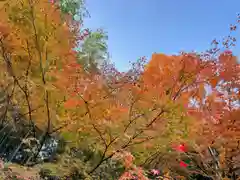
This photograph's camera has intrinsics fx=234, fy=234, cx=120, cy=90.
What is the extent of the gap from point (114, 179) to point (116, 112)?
2015mm

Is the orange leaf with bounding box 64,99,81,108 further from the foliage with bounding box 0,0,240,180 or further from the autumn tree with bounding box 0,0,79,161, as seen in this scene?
the autumn tree with bounding box 0,0,79,161

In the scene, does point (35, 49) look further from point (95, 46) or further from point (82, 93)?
point (95, 46)

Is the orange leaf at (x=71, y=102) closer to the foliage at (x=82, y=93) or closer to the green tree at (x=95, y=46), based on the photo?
the foliage at (x=82, y=93)

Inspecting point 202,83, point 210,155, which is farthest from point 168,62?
point 210,155

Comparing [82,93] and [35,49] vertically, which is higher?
[35,49]

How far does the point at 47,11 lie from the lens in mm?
2430

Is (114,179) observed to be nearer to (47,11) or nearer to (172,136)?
(172,136)

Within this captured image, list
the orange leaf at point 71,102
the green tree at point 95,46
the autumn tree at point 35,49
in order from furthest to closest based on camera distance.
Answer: the green tree at point 95,46 < the orange leaf at point 71,102 < the autumn tree at point 35,49

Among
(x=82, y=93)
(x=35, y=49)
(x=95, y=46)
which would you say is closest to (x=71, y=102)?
(x=82, y=93)

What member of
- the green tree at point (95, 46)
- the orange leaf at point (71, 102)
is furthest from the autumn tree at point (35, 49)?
the green tree at point (95, 46)

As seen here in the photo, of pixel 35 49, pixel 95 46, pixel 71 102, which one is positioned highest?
pixel 95 46

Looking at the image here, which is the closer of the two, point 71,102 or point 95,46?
point 71,102

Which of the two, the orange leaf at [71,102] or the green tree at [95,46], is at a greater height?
the green tree at [95,46]

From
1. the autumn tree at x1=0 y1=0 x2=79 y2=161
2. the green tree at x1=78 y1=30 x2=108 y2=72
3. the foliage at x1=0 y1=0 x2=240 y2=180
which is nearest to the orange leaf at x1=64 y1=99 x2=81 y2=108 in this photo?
the foliage at x1=0 y1=0 x2=240 y2=180
